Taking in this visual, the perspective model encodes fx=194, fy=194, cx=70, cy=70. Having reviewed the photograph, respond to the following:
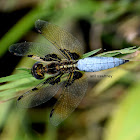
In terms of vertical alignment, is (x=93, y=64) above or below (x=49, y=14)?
below

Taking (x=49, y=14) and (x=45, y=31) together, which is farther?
(x=49, y=14)

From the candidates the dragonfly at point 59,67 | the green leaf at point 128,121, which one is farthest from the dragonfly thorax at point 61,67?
the green leaf at point 128,121

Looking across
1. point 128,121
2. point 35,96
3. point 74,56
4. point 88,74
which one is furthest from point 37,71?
point 128,121

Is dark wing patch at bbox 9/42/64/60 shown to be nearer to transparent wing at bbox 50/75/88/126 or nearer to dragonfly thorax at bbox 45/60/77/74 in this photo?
dragonfly thorax at bbox 45/60/77/74

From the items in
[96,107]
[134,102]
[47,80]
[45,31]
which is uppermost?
[45,31]

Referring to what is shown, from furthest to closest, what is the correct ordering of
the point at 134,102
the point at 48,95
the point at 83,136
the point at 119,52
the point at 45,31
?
1. the point at 83,136
2. the point at 45,31
3. the point at 48,95
4. the point at 119,52
5. the point at 134,102

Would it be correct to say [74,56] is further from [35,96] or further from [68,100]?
[35,96]

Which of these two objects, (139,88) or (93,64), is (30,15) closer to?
(93,64)

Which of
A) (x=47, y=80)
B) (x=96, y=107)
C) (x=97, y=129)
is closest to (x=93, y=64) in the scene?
(x=47, y=80)
